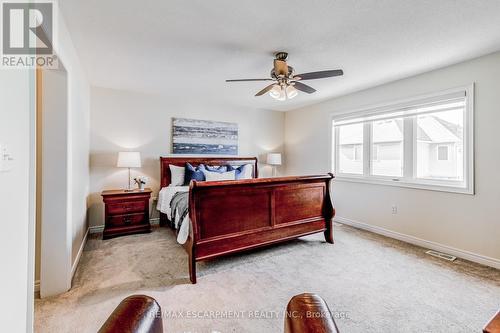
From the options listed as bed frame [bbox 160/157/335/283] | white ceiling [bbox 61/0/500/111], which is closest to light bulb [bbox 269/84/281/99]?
white ceiling [bbox 61/0/500/111]

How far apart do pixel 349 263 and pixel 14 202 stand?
295cm

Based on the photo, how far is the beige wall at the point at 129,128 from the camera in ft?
12.9

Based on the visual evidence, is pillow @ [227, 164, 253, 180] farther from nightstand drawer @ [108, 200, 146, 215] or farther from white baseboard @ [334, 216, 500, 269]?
white baseboard @ [334, 216, 500, 269]

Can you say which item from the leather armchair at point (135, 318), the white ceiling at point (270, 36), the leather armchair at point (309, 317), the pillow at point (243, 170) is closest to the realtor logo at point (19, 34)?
the white ceiling at point (270, 36)

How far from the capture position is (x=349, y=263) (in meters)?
2.73

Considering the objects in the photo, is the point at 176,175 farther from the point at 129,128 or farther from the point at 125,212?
the point at 129,128

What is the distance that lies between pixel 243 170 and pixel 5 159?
3.85m

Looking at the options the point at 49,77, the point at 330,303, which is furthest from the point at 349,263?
the point at 49,77

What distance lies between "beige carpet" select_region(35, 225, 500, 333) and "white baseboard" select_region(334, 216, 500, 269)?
0.44ft

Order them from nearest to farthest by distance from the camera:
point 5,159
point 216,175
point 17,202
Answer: point 5,159 < point 17,202 < point 216,175

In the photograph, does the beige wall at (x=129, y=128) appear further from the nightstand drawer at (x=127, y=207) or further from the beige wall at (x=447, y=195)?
the beige wall at (x=447, y=195)

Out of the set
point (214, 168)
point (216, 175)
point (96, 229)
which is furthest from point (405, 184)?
point (96, 229)

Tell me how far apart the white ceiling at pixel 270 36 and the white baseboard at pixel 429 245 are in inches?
92.0

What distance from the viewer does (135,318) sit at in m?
0.75
